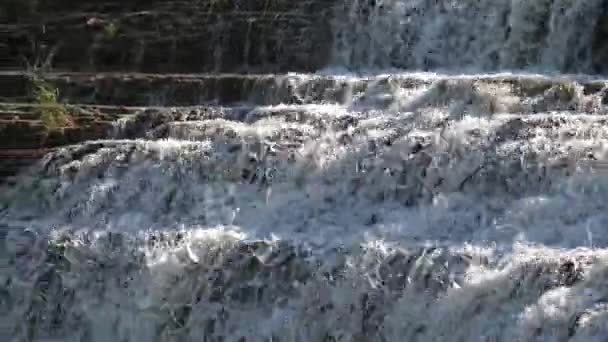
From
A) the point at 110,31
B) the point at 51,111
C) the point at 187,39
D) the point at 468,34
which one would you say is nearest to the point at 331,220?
the point at 51,111

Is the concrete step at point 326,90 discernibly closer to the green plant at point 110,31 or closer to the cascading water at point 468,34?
the green plant at point 110,31

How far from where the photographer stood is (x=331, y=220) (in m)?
9.21

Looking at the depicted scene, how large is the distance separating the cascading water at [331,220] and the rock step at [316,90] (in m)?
0.03

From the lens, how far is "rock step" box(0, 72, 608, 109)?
33.5 feet

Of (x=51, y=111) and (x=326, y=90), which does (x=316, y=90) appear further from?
(x=51, y=111)

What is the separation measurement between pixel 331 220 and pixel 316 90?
9.22ft

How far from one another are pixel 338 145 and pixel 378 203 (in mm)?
896

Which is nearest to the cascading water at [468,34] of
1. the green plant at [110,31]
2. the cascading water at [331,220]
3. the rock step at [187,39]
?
the rock step at [187,39]

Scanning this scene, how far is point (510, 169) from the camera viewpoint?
902 centimetres

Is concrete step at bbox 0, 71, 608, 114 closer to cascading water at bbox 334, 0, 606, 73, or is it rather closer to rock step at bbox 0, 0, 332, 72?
rock step at bbox 0, 0, 332, 72

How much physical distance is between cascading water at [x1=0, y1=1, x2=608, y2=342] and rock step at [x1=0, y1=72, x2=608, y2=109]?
0.09 feet

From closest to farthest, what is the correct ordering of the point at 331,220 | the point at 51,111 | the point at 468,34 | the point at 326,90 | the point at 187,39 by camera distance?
the point at 331,220, the point at 51,111, the point at 326,90, the point at 468,34, the point at 187,39

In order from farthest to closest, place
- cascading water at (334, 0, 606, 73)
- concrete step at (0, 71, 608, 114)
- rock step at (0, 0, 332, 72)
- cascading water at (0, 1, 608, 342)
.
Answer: rock step at (0, 0, 332, 72) → cascading water at (334, 0, 606, 73) → concrete step at (0, 71, 608, 114) → cascading water at (0, 1, 608, 342)

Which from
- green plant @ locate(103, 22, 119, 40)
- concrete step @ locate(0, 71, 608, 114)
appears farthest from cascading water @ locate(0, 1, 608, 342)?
green plant @ locate(103, 22, 119, 40)
